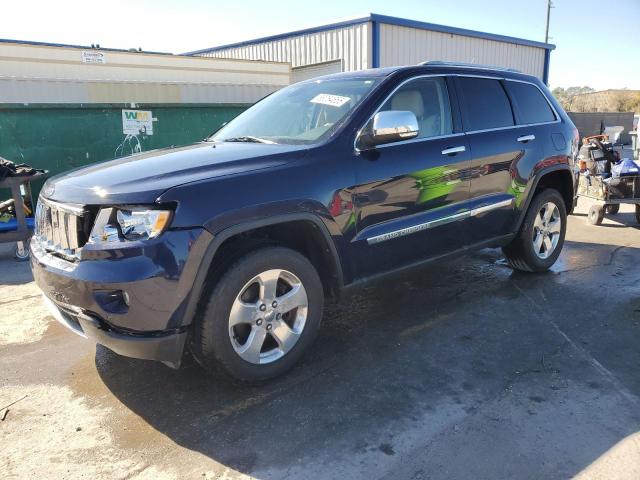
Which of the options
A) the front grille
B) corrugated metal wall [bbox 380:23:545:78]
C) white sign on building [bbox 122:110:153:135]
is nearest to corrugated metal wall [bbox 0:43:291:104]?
white sign on building [bbox 122:110:153:135]

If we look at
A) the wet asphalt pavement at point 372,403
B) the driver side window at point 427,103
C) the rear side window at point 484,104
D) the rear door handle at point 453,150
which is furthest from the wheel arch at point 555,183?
the driver side window at point 427,103

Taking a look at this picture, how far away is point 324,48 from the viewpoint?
17.3 metres

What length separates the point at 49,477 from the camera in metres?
2.45

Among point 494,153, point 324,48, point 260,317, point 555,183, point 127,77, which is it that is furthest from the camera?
point 324,48

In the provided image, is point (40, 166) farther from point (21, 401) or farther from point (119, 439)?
point (119, 439)

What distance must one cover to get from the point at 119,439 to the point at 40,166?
6.66 meters

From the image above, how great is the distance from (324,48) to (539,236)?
13.9 meters

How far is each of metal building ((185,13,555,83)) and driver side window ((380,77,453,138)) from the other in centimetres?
1226

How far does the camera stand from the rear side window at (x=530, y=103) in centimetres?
477

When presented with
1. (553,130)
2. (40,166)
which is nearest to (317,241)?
(553,130)

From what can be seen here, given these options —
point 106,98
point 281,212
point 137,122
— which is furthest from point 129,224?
point 106,98

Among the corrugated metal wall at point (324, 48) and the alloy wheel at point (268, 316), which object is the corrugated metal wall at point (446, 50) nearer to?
the corrugated metal wall at point (324, 48)

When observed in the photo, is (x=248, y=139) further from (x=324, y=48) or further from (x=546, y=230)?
(x=324, y=48)

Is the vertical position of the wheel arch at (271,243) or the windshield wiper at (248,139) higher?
the windshield wiper at (248,139)
